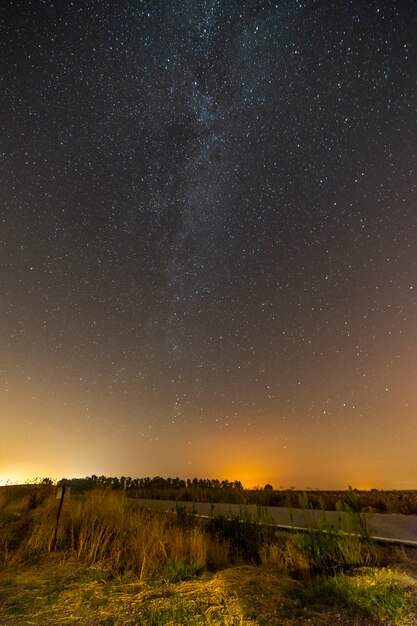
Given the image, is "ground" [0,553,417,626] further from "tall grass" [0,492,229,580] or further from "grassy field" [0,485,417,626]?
"tall grass" [0,492,229,580]

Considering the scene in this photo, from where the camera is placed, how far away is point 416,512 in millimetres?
11695

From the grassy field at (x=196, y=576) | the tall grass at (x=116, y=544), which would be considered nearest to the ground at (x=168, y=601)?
the grassy field at (x=196, y=576)

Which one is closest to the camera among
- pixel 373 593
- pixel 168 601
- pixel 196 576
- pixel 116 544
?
pixel 373 593

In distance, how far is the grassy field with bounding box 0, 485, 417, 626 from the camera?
4625 mm

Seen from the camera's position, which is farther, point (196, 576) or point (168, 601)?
point (196, 576)

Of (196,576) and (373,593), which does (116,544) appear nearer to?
(196,576)

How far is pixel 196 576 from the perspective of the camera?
20.2 feet

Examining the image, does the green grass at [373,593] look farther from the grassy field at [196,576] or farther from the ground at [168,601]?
the ground at [168,601]

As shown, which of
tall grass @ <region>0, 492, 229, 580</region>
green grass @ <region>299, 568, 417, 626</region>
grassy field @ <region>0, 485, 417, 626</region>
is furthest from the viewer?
tall grass @ <region>0, 492, 229, 580</region>

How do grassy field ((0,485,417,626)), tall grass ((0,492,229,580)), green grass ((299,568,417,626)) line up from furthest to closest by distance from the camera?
tall grass ((0,492,229,580)) < grassy field ((0,485,417,626)) < green grass ((299,568,417,626))

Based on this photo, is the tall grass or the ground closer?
the ground

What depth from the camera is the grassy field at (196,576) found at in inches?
182

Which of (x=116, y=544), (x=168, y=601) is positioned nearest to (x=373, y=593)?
(x=168, y=601)

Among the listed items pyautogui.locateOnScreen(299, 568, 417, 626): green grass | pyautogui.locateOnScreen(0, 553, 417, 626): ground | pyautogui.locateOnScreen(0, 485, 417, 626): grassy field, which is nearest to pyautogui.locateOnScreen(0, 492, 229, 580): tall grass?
pyautogui.locateOnScreen(0, 485, 417, 626): grassy field
